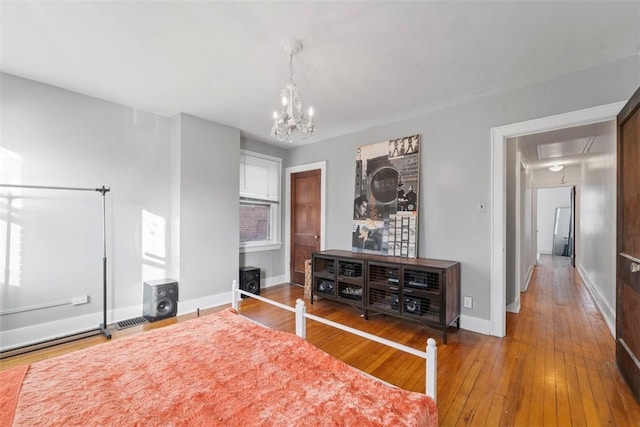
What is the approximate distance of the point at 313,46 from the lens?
2.10 metres

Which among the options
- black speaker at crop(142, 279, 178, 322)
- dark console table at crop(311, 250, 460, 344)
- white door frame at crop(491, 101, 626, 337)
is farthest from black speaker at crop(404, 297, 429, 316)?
black speaker at crop(142, 279, 178, 322)

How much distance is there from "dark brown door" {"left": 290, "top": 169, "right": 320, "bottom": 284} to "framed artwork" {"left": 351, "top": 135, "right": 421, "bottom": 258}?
33.7 inches

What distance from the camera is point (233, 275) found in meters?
4.00

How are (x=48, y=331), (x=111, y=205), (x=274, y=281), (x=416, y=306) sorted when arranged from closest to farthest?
(x=48, y=331) < (x=416, y=306) < (x=111, y=205) < (x=274, y=281)

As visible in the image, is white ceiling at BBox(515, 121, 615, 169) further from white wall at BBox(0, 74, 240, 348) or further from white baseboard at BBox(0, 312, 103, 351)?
white baseboard at BBox(0, 312, 103, 351)

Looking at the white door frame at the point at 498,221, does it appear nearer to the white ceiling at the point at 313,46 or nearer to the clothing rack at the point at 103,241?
the white ceiling at the point at 313,46

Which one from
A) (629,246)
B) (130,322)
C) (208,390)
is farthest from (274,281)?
(629,246)

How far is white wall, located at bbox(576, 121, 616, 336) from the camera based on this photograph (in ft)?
10.1

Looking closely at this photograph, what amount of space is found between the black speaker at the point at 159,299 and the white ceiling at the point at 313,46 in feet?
6.94

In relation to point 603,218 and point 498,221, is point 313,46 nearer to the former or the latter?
point 498,221

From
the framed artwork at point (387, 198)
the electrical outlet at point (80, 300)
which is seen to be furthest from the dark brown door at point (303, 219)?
the electrical outlet at point (80, 300)

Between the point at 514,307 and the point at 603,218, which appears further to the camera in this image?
the point at 603,218

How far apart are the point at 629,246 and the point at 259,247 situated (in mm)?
4205

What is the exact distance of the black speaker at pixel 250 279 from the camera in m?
4.11
